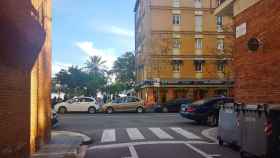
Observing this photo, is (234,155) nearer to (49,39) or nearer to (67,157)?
(67,157)

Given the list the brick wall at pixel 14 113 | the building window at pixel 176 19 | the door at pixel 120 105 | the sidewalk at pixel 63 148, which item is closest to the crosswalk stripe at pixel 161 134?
the sidewalk at pixel 63 148

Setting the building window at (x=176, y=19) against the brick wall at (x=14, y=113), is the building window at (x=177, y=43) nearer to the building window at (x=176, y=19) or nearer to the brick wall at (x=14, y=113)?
the building window at (x=176, y=19)

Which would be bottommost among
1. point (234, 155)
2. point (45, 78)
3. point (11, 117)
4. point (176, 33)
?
point (234, 155)

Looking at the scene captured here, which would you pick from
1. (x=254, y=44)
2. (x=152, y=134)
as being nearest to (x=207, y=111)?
(x=152, y=134)

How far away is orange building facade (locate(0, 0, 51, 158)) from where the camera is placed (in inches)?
323

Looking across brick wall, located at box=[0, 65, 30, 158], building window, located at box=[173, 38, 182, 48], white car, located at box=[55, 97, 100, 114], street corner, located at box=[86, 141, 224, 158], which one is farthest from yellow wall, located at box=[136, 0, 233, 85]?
brick wall, located at box=[0, 65, 30, 158]

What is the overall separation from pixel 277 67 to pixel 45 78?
7.53 meters

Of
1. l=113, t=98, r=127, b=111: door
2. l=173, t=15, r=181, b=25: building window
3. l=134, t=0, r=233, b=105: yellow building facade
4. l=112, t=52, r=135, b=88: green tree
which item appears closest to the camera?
l=113, t=98, r=127, b=111: door

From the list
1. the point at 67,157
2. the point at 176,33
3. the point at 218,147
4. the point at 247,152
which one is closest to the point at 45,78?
the point at 67,157

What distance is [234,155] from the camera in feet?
43.1

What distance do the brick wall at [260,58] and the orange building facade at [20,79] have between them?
7347mm

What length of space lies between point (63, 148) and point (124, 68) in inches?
3392

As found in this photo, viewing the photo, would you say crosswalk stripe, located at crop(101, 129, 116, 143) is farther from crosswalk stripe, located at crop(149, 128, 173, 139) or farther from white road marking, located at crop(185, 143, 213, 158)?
white road marking, located at crop(185, 143, 213, 158)

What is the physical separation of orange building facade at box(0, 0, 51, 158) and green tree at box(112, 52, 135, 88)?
8415 centimetres
